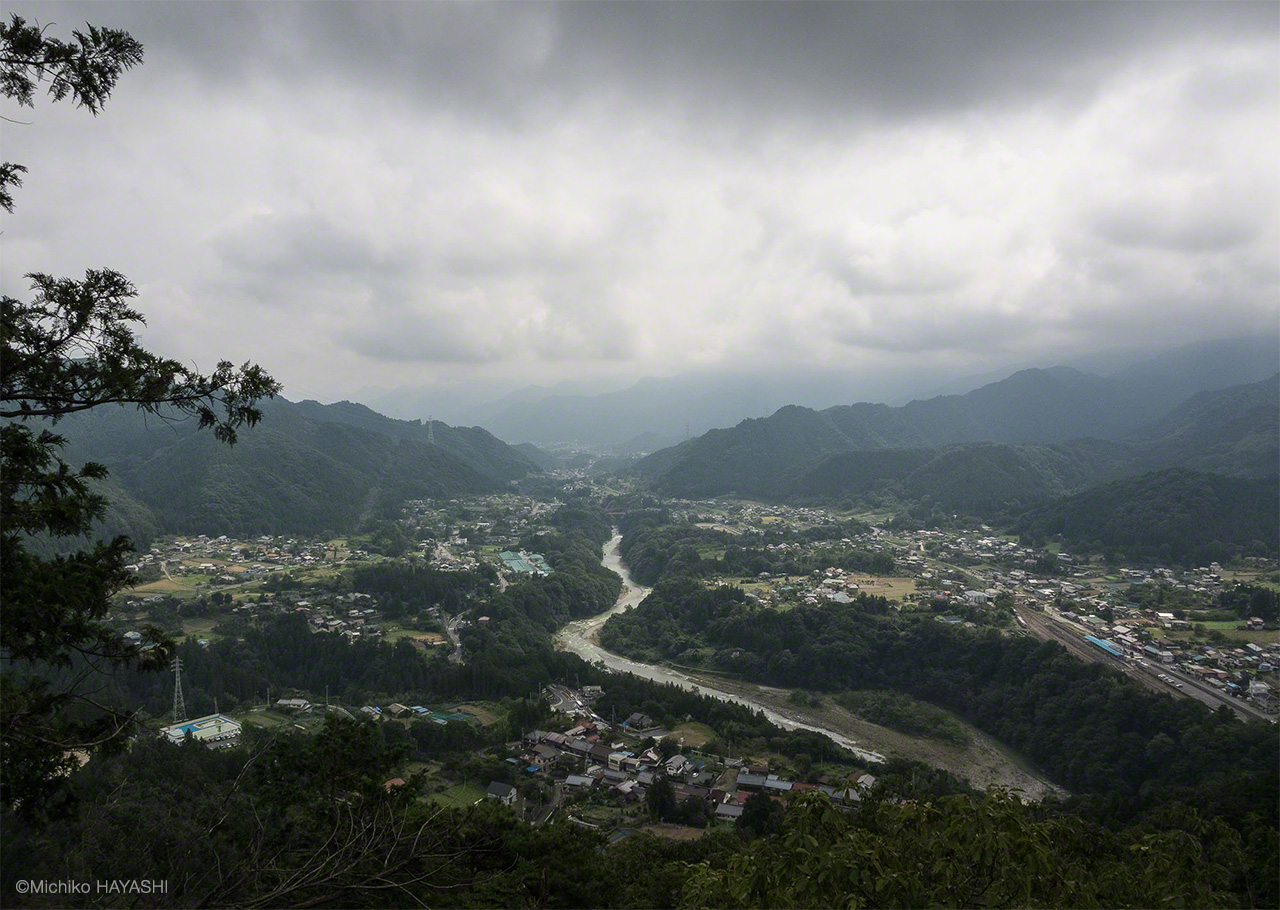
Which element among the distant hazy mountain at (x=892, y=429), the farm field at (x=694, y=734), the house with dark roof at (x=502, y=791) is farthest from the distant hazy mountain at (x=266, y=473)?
the farm field at (x=694, y=734)

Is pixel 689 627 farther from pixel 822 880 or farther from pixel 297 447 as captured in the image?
pixel 297 447

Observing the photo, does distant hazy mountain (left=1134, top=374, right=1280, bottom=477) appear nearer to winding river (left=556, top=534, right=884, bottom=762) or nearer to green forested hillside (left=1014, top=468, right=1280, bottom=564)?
green forested hillside (left=1014, top=468, right=1280, bottom=564)

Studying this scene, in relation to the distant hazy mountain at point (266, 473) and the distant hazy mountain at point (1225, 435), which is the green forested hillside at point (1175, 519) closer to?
the distant hazy mountain at point (1225, 435)

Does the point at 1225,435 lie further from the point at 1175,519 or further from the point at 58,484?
the point at 58,484

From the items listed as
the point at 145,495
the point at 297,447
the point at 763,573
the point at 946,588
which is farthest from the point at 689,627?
the point at 297,447

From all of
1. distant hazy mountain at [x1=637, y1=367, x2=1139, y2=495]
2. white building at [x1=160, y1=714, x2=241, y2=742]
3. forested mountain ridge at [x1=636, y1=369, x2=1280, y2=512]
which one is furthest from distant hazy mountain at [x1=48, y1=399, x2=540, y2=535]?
forested mountain ridge at [x1=636, y1=369, x2=1280, y2=512]

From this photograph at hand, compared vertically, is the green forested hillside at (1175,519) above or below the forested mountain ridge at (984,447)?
below
